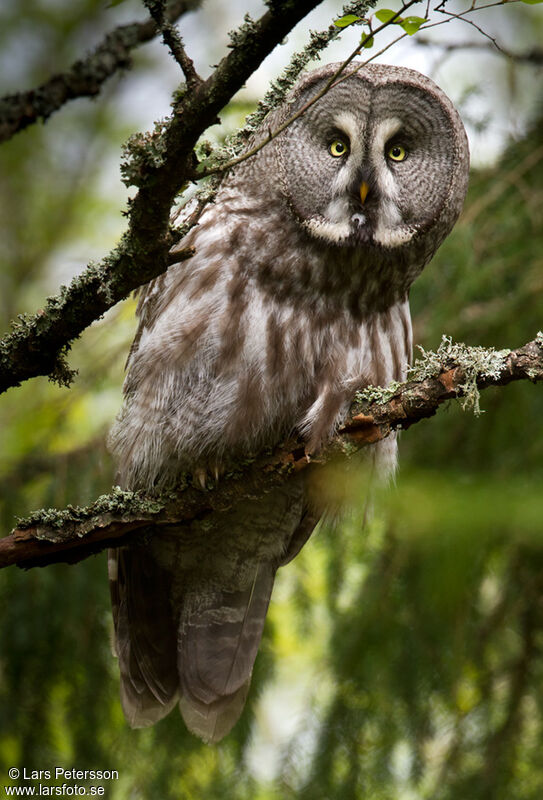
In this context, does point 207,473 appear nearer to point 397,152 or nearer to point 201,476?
point 201,476

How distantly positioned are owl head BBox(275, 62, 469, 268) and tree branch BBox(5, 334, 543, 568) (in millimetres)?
536

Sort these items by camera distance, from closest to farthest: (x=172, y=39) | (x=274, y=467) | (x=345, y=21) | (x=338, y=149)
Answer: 1. (x=172, y=39)
2. (x=345, y=21)
3. (x=274, y=467)
4. (x=338, y=149)

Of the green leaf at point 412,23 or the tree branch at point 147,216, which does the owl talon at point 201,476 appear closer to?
the tree branch at point 147,216

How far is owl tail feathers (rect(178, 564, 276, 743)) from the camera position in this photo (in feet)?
9.16

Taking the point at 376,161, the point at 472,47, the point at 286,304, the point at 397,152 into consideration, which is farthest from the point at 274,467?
the point at 472,47

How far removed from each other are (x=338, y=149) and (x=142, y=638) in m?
1.55

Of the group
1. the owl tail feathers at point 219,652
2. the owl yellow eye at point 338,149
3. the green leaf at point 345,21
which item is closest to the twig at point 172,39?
the green leaf at point 345,21

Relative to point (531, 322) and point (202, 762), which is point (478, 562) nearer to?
point (531, 322)

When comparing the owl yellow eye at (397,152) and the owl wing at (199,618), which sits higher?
the owl yellow eye at (397,152)

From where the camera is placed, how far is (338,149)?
245 cm

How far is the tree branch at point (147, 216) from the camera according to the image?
1.16 meters

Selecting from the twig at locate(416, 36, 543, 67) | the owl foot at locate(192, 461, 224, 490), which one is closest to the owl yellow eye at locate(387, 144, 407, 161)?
the twig at locate(416, 36, 543, 67)

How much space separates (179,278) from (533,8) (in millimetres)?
2963

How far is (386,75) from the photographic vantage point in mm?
2525
